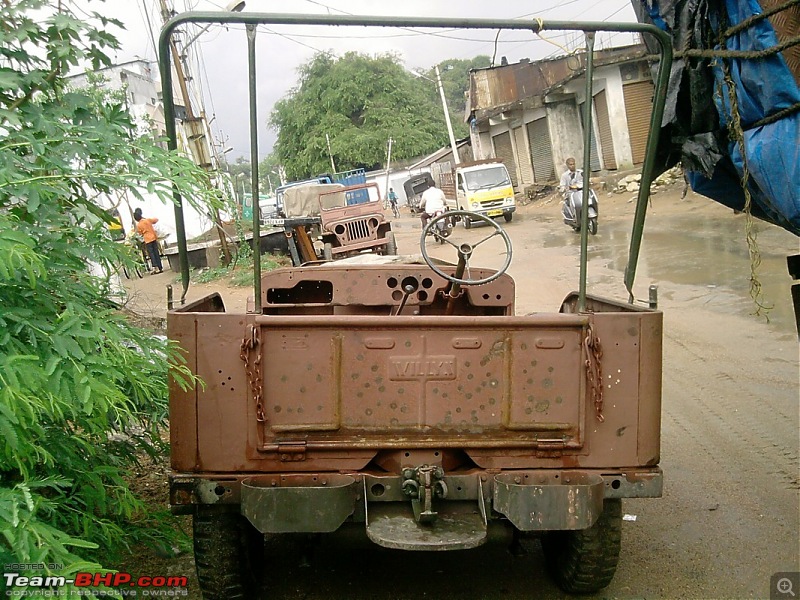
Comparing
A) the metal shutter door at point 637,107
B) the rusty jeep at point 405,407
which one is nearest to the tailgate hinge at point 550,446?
the rusty jeep at point 405,407

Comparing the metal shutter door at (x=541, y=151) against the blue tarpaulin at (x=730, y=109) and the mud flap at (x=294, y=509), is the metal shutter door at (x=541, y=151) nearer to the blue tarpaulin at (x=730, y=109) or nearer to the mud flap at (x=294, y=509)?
the blue tarpaulin at (x=730, y=109)

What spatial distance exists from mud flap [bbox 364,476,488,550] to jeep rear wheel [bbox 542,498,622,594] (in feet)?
1.86

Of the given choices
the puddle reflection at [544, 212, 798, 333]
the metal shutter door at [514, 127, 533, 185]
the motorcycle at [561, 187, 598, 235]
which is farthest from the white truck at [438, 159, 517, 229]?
the metal shutter door at [514, 127, 533, 185]

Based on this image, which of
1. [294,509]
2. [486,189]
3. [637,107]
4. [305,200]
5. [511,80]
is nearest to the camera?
[294,509]

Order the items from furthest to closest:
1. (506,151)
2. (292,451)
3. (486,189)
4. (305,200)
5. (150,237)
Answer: (506,151), (486,189), (305,200), (150,237), (292,451)

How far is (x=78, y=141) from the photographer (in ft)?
8.69

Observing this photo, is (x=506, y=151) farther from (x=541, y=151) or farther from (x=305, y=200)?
(x=305, y=200)

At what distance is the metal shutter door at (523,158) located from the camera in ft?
105

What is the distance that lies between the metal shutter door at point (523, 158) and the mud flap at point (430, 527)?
2974 cm

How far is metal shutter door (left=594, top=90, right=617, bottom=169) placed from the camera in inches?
985

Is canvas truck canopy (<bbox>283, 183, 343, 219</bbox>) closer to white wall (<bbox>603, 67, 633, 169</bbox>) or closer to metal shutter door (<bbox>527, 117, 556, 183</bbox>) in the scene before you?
white wall (<bbox>603, 67, 633, 169</bbox>)

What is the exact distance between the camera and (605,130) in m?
25.4

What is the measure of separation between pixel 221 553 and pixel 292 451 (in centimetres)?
58

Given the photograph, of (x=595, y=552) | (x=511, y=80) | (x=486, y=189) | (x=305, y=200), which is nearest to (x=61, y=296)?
(x=595, y=552)
